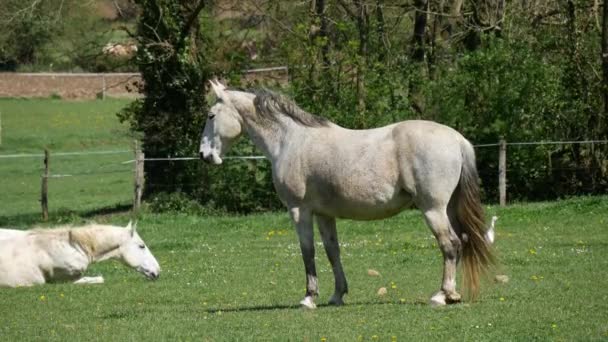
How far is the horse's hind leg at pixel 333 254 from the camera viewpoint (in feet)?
39.0

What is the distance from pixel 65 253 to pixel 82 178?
2239 centimetres

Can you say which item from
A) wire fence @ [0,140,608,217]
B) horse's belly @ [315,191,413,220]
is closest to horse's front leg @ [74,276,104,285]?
horse's belly @ [315,191,413,220]

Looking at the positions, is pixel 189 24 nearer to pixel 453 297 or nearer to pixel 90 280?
pixel 90 280

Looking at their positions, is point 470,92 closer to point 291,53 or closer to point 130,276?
point 291,53

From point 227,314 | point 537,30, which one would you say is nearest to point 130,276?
point 227,314

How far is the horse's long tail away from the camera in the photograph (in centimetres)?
1130

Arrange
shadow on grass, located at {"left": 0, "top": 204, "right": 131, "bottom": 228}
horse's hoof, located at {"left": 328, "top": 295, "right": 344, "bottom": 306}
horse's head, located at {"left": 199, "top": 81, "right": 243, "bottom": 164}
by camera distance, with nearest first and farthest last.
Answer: horse's hoof, located at {"left": 328, "top": 295, "right": 344, "bottom": 306} < horse's head, located at {"left": 199, "top": 81, "right": 243, "bottom": 164} < shadow on grass, located at {"left": 0, "top": 204, "right": 131, "bottom": 228}

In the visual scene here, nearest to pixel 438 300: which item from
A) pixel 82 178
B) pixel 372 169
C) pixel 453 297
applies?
pixel 453 297

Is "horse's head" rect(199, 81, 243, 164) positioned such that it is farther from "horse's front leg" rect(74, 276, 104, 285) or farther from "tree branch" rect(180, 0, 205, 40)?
"tree branch" rect(180, 0, 205, 40)

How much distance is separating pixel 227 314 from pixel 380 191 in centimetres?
198

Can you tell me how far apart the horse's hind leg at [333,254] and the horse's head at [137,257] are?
179 inches

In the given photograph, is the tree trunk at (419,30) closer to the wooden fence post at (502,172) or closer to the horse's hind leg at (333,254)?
the wooden fence post at (502,172)

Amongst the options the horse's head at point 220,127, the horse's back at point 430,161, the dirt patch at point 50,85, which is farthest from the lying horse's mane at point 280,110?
the dirt patch at point 50,85

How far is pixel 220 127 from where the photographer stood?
41.1ft
